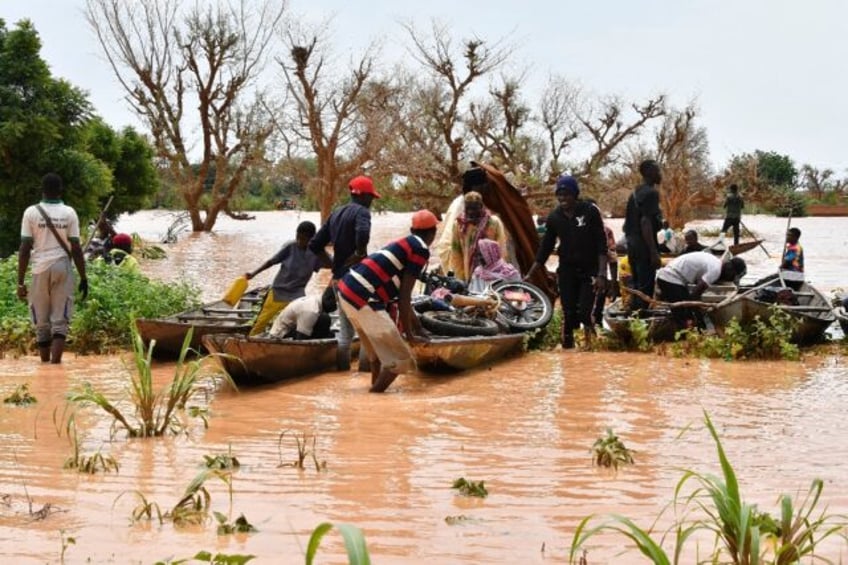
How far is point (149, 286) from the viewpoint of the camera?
13.0 metres

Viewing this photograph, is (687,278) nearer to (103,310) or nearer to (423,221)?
(423,221)

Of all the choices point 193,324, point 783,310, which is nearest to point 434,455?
point 193,324

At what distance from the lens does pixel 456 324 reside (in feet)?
36.3

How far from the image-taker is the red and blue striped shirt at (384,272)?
28.7 ft

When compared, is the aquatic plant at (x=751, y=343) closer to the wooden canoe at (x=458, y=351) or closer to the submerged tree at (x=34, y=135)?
the wooden canoe at (x=458, y=351)

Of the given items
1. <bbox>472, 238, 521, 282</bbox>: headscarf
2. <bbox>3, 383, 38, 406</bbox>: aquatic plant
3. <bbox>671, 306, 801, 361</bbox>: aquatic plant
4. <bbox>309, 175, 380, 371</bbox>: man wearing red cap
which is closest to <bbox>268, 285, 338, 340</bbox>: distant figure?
<bbox>309, 175, 380, 371</bbox>: man wearing red cap

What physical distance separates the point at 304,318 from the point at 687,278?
4019mm

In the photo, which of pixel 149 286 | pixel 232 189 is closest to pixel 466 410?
pixel 149 286

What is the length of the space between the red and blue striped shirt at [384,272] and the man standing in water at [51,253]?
9.27 ft

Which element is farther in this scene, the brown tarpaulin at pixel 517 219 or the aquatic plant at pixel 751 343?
the brown tarpaulin at pixel 517 219

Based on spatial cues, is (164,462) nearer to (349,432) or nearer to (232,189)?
(349,432)

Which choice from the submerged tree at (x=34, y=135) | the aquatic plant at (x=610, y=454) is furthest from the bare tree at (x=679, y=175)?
the aquatic plant at (x=610, y=454)

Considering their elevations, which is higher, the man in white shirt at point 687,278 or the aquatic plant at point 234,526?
the man in white shirt at point 687,278

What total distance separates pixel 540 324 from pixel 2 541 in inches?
303
